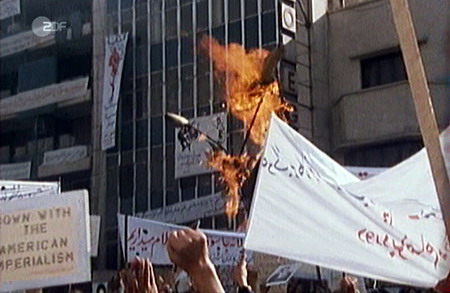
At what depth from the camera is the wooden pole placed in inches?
140

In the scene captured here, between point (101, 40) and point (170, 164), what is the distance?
4.94 m

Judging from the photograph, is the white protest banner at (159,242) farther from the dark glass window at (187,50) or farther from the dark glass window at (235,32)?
the dark glass window at (187,50)

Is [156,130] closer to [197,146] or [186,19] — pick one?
[197,146]

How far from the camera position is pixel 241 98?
888 inches

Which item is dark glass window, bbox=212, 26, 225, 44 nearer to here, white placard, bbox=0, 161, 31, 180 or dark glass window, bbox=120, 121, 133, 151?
dark glass window, bbox=120, 121, 133, 151

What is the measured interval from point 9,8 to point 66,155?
5162mm

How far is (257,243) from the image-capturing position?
584cm

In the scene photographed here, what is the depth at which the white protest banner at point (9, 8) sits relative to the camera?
110 feet

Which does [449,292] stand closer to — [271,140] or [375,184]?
[375,184]

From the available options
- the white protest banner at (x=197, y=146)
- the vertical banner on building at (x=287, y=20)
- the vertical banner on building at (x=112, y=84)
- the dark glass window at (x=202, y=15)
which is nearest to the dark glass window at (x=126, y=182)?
the vertical banner on building at (x=112, y=84)

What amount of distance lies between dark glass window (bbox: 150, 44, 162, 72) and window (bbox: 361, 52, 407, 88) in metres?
5.78

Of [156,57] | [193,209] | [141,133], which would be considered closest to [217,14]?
[156,57]

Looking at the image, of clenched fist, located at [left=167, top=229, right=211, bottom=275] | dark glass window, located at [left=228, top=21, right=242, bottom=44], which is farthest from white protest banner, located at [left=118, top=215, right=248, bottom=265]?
dark glass window, located at [left=228, top=21, right=242, bottom=44]

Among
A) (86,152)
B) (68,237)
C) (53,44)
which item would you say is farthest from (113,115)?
(68,237)
